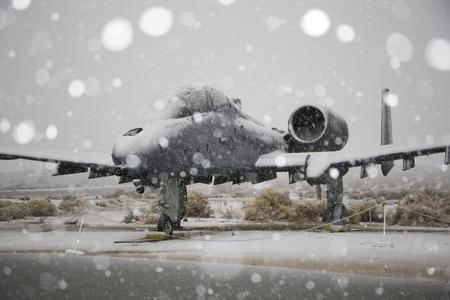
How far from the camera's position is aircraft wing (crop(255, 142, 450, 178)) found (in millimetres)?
12516

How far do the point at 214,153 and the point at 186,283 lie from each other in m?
7.11

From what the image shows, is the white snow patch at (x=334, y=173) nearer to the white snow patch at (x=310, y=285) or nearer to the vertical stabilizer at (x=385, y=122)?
the vertical stabilizer at (x=385, y=122)

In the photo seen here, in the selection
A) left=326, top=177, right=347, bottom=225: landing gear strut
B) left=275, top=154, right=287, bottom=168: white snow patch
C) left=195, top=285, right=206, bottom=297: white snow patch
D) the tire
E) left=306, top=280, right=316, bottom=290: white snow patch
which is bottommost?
left=195, top=285, right=206, bottom=297: white snow patch

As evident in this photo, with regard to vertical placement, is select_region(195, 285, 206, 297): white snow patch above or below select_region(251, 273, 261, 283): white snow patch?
below

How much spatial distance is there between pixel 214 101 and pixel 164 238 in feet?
13.9

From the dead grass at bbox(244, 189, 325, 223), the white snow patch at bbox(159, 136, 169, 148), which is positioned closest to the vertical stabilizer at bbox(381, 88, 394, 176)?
the dead grass at bbox(244, 189, 325, 223)

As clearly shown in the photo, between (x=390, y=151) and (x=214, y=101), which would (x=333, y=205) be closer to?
(x=390, y=151)

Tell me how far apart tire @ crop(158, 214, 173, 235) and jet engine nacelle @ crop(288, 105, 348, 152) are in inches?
258

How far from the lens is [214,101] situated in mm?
12547

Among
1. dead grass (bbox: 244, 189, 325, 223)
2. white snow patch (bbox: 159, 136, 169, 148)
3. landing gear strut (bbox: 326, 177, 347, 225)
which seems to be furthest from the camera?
dead grass (bbox: 244, 189, 325, 223)

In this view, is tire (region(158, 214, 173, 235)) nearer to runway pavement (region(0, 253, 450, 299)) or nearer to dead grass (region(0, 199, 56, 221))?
runway pavement (region(0, 253, 450, 299))

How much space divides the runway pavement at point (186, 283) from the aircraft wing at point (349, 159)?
6786 millimetres

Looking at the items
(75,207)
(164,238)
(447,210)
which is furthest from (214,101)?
(75,207)

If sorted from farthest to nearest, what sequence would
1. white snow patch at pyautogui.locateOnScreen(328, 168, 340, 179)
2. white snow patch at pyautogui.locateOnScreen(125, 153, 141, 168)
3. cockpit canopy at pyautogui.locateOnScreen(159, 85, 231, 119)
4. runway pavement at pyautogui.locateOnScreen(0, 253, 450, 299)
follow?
1. white snow patch at pyautogui.locateOnScreen(328, 168, 340, 179)
2. cockpit canopy at pyautogui.locateOnScreen(159, 85, 231, 119)
3. white snow patch at pyautogui.locateOnScreen(125, 153, 141, 168)
4. runway pavement at pyautogui.locateOnScreen(0, 253, 450, 299)
